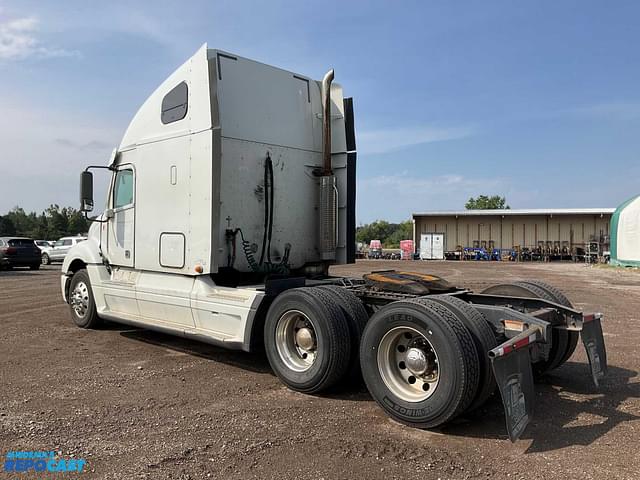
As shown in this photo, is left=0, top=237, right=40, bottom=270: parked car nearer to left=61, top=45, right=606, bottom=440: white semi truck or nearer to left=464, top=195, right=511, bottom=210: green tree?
left=61, top=45, right=606, bottom=440: white semi truck

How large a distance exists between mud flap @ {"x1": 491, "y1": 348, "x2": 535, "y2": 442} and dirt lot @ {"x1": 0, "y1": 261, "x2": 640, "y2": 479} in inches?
8.4

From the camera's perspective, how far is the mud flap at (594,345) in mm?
4871

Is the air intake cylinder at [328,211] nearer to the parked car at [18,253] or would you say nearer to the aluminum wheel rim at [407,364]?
the aluminum wheel rim at [407,364]

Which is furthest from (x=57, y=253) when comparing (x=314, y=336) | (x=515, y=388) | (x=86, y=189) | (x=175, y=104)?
(x=515, y=388)

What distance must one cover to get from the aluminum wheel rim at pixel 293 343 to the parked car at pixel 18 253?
23247 mm

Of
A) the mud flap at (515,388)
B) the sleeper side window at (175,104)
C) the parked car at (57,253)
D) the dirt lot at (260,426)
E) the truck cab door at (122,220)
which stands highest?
the sleeper side window at (175,104)

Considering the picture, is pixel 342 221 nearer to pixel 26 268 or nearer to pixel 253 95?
pixel 253 95

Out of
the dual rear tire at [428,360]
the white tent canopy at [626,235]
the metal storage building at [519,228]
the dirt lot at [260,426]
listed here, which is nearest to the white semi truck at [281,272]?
the dual rear tire at [428,360]

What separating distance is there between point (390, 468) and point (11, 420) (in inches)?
125

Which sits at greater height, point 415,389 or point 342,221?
point 342,221

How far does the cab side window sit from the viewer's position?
7.70m

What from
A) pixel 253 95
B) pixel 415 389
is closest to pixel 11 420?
pixel 415 389

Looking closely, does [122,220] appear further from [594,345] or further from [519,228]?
[519,228]

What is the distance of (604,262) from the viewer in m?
36.1
